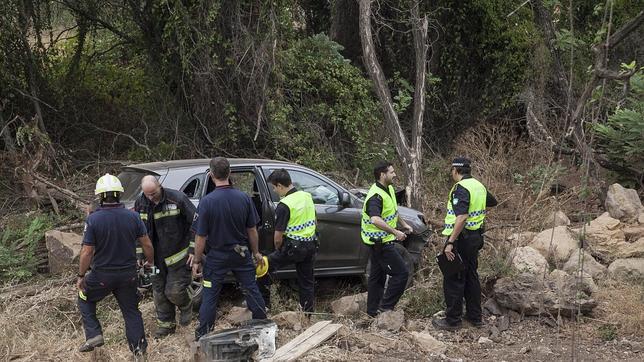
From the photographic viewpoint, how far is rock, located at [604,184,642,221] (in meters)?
10.9

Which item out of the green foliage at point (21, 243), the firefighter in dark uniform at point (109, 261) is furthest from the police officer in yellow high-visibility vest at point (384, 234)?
the green foliage at point (21, 243)

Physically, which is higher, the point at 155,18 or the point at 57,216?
the point at 155,18

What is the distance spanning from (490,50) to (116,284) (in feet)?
42.8

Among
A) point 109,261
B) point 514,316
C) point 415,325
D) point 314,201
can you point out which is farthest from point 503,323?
point 109,261

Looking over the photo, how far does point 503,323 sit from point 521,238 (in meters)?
2.76

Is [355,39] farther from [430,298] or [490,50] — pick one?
[430,298]

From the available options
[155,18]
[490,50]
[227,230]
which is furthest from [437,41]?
[227,230]

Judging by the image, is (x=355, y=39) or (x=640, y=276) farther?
(x=355, y=39)

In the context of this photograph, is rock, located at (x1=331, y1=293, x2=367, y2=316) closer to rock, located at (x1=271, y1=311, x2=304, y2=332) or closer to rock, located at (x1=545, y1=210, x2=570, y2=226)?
rock, located at (x1=271, y1=311, x2=304, y2=332)

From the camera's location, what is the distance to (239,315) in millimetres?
7402

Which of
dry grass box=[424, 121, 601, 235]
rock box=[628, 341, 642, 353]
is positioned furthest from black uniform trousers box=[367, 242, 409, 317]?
dry grass box=[424, 121, 601, 235]

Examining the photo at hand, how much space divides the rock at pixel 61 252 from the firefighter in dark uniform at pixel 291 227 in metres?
2.60

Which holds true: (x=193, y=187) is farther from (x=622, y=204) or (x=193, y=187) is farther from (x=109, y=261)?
(x=622, y=204)

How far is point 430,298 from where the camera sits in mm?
8117
